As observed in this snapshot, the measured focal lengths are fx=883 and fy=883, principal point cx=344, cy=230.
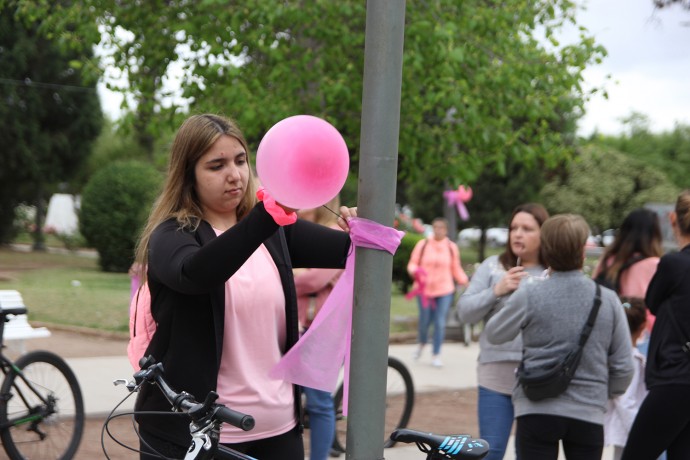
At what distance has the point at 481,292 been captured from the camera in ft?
14.0

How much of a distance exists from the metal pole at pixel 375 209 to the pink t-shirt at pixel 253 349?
42cm

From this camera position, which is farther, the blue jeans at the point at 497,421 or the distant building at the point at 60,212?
the distant building at the point at 60,212

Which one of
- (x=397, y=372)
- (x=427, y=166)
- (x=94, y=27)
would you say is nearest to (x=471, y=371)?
(x=427, y=166)

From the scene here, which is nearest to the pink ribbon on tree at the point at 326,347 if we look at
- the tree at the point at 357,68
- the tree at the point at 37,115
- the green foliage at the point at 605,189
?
the tree at the point at 357,68

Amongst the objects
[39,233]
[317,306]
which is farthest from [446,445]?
[39,233]

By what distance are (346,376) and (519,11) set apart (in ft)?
27.5

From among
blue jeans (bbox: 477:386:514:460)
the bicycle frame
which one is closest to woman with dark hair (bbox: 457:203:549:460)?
blue jeans (bbox: 477:386:514:460)

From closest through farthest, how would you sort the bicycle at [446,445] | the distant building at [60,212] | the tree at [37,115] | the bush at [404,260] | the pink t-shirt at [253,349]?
the bicycle at [446,445], the pink t-shirt at [253,349], the bush at [404,260], the tree at [37,115], the distant building at [60,212]

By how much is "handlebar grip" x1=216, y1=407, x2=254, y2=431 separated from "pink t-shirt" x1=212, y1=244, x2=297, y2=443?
1.51ft

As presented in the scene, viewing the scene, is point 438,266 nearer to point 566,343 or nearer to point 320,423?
point 320,423

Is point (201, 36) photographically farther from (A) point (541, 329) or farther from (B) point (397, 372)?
(A) point (541, 329)

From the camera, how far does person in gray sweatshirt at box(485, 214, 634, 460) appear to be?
366 centimetres

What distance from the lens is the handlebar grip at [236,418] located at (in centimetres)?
191

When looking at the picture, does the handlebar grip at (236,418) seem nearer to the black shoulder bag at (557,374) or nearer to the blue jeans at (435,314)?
the black shoulder bag at (557,374)
